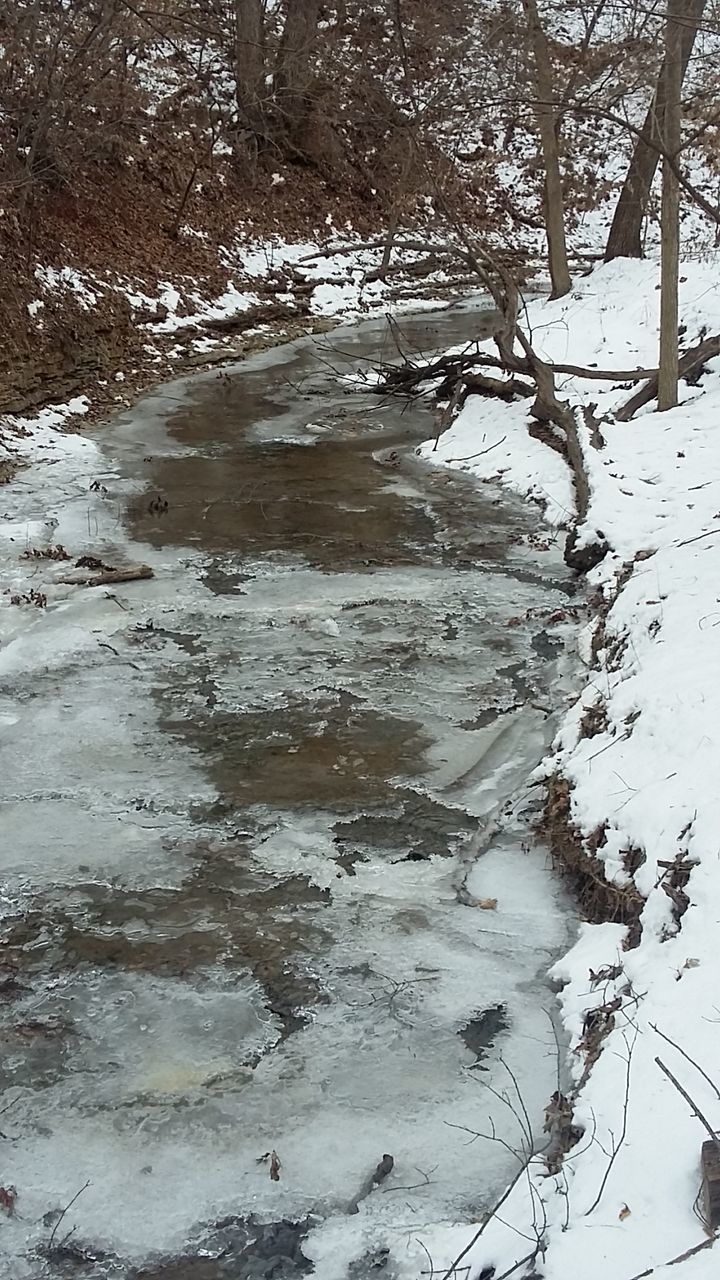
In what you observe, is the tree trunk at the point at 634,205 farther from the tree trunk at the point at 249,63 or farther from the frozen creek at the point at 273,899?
the frozen creek at the point at 273,899

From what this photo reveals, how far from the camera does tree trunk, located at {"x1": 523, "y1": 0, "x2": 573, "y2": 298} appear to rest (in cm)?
1536

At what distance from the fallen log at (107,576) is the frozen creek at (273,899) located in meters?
0.18

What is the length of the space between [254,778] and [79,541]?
433 centimetres

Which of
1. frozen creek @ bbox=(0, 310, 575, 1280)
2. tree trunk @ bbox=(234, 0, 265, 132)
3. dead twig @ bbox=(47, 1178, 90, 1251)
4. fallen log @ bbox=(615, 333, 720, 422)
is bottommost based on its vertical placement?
dead twig @ bbox=(47, 1178, 90, 1251)

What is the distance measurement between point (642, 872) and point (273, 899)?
1676mm

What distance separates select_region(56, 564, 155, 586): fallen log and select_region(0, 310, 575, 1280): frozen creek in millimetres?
175

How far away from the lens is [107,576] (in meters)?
8.84

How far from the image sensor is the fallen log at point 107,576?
8.76 metres

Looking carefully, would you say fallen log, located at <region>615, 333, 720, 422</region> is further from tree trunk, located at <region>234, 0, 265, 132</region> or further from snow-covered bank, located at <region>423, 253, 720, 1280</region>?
tree trunk, located at <region>234, 0, 265, 132</region>

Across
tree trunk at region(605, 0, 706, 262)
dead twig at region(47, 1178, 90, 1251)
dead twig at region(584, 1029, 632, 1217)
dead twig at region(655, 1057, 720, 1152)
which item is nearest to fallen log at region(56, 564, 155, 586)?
dead twig at region(47, 1178, 90, 1251)

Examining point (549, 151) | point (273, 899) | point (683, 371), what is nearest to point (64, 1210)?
point (273, 899)

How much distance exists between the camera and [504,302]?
1389 centimetres

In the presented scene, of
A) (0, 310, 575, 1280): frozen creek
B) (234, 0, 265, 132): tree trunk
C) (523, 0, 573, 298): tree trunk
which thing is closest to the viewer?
(0, 310, 575, 1280): frozen creek

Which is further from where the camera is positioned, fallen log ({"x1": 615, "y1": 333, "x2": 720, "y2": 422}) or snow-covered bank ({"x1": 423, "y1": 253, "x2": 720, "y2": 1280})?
fallen log ({"x1": 615, "y1": 333, "x2": 720, "y2": 422})
